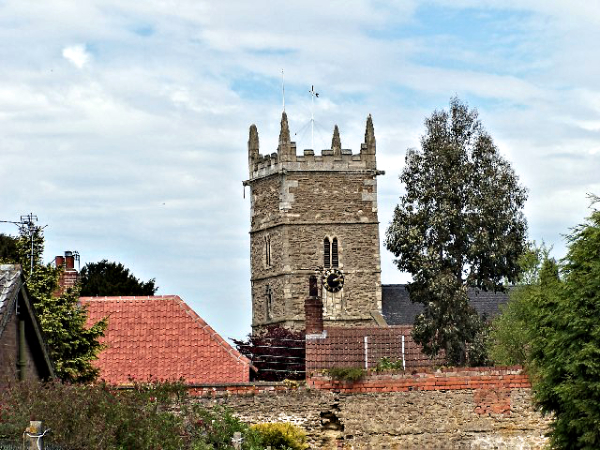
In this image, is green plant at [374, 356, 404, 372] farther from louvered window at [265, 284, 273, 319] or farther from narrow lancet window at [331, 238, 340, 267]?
narrow lancet window at [331, 238, 340, 267]

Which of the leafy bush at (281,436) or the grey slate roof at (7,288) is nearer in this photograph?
the grey slate roof at (7,288)

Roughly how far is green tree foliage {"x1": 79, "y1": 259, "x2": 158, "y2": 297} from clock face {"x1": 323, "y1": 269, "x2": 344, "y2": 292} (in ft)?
65.9

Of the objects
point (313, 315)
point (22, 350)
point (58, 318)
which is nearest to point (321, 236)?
point (313, 315)

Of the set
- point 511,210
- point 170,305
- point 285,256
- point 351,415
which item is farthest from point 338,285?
point 351,415

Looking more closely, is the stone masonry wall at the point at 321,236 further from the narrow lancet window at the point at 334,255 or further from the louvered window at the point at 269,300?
the narrow lancet window at the point at 334,255

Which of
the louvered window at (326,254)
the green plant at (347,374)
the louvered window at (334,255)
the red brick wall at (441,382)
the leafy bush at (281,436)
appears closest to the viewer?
the leafy bush at (281,436)

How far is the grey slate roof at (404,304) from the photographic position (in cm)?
8269

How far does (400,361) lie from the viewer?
31594mm

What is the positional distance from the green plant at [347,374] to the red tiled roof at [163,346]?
6.77 meters

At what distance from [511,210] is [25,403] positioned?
139ft

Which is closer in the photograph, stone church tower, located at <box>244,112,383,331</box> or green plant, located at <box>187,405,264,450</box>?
green plant, located at <box>187,405,264,450</box>

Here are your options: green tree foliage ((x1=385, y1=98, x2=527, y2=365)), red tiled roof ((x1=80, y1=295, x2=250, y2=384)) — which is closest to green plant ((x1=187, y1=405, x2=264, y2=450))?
red tiled roof ((x1=80, y1=295, x2=250, y2=384))

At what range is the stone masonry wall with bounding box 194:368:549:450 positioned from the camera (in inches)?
1058

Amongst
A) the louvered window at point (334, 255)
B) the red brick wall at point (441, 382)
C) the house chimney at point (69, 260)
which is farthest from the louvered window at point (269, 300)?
the red brick wall at point (441, 382)
